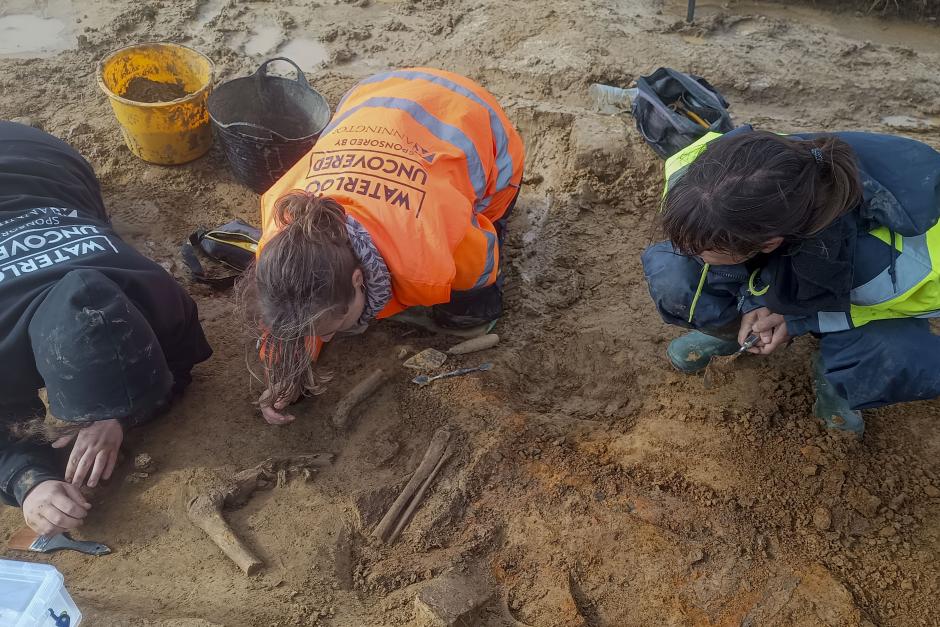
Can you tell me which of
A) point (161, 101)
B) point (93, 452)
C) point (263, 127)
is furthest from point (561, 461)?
point (161, 101)

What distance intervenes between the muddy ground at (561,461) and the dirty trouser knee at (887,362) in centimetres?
32

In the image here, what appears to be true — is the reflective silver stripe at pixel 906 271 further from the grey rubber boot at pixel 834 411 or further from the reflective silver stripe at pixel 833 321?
the grey rubber boot at pixel 834 411

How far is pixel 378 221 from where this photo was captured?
2.39 metres

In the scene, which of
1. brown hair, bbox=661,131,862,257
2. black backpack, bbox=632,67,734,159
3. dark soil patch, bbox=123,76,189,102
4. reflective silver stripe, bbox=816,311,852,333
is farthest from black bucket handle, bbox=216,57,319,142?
reflective silver stripe, bbox=816,311,852,333

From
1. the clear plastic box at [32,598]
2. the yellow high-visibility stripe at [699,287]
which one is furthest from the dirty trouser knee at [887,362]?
the clear plastic box at [32,598]

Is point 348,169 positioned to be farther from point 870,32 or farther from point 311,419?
point 870,32

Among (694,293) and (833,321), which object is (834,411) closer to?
(833,321)

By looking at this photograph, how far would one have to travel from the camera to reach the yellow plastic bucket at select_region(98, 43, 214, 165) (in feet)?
12.6

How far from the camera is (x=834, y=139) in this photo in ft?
7.02

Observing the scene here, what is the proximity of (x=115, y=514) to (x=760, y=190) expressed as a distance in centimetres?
237

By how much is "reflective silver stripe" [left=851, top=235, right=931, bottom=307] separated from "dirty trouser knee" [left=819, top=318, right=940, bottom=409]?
0.18m

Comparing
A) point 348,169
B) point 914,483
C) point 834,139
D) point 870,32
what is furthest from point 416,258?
point 870,32

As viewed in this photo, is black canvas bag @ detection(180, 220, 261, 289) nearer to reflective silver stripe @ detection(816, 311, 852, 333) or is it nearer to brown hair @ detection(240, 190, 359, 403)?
brown hair @ detection(240, 190, 359, 403)

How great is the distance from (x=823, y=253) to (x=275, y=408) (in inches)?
78.6
